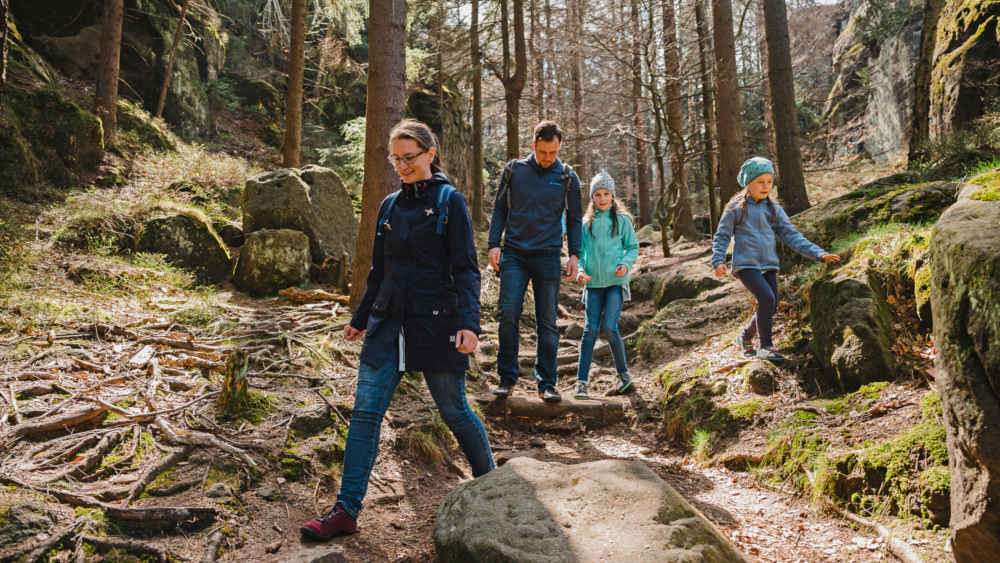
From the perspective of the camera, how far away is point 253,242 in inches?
306

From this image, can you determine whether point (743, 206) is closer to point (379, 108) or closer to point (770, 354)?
point (770, 354)

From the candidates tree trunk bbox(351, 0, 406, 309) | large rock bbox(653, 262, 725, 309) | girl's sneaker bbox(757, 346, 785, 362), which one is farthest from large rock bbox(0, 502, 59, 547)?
large rock bbox(653, 262, 725, 309)

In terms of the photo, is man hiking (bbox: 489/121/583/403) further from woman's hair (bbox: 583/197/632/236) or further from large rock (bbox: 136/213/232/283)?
large rock (bbox: 136/213/232/283)

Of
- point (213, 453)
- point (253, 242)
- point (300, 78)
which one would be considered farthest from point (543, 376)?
point (300, 78)

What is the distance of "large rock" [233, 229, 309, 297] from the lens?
771 centimetres

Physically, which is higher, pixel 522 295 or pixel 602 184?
pixel 602 184

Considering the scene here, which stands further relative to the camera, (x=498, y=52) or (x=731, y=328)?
(x=498, y=52)

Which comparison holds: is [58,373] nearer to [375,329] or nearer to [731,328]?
[375,329]

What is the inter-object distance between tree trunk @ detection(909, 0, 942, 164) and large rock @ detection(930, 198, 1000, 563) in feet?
36.2

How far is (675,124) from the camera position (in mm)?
14922

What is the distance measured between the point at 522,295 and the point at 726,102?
29.4ft

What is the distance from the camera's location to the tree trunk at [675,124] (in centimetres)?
1214

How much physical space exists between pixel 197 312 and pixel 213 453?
2.94 metres

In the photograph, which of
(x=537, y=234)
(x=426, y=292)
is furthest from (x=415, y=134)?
(x=537, y=234)
